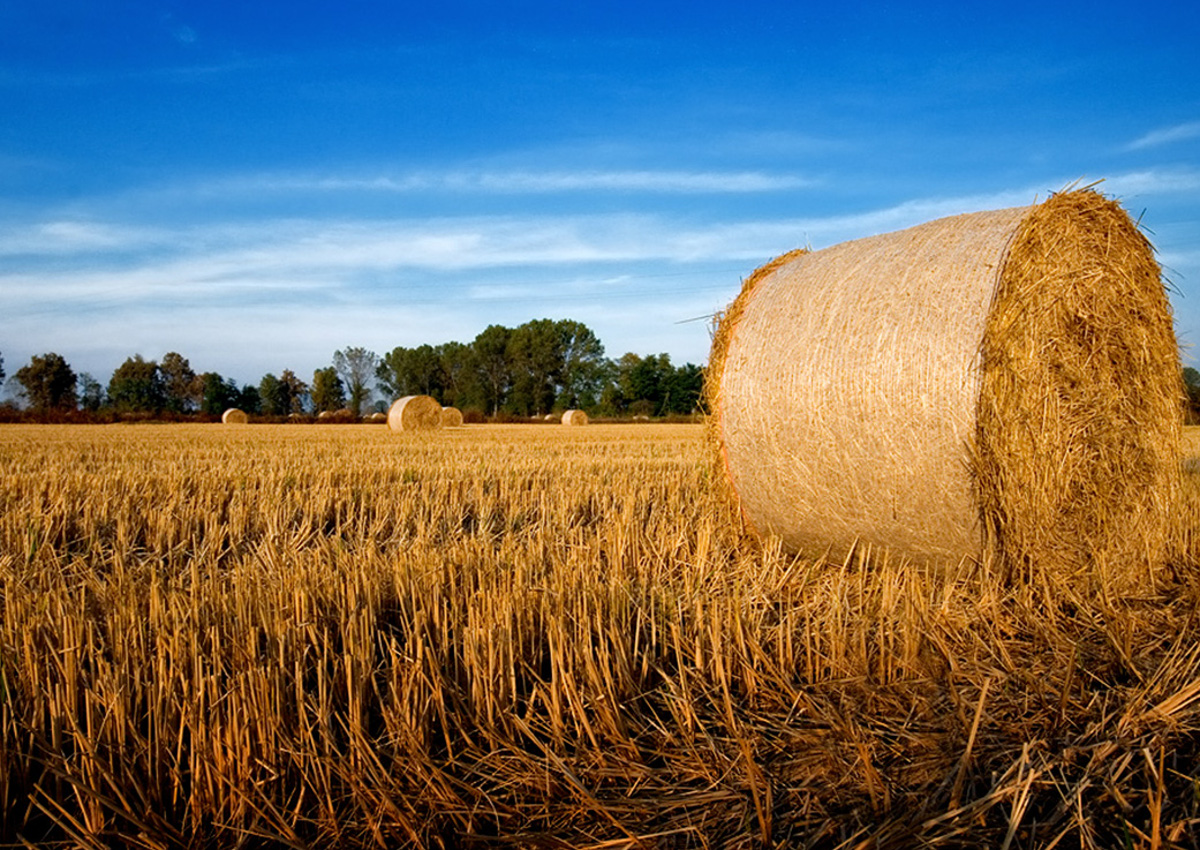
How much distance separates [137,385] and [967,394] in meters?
70.4

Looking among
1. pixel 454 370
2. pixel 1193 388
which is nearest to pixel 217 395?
pixel 454 370

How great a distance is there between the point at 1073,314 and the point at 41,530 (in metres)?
5.97

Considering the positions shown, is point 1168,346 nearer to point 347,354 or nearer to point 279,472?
point 279,472

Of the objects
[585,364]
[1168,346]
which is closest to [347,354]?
[585,364]

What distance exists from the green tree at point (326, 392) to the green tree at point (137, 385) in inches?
443

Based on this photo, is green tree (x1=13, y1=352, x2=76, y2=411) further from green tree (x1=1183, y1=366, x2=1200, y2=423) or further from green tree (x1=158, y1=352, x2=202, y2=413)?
green tree (x1=1183, y1=366, x2=1200, y2=423)

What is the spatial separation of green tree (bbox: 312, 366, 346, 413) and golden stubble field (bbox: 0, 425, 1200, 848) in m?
68.5

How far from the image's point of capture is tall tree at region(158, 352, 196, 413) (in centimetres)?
6906

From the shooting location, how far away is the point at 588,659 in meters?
2.59

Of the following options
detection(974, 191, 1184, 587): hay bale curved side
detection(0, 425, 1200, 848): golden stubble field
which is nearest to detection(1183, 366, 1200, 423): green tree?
detection(974, 191, 1184, 587): hay bale curved side

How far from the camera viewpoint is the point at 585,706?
8.35 ft

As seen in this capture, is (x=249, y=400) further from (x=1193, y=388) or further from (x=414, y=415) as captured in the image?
(x=1193, y=388)

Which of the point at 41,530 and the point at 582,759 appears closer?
the point at 582,759

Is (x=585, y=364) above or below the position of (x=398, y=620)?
above
